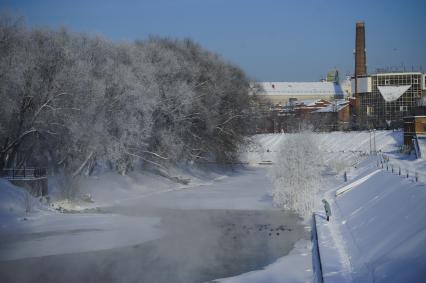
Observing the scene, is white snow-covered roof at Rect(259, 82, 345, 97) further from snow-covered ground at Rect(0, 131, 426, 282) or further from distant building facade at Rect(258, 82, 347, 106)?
snow-covered ground at Rect(0, 131, 426, 282)

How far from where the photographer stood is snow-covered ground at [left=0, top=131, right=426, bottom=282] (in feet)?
45.0

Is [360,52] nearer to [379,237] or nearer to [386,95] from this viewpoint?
[386,95]

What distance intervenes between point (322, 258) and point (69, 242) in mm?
9665

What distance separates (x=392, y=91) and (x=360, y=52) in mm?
8278

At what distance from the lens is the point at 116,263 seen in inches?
674

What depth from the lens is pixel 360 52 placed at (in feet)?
275

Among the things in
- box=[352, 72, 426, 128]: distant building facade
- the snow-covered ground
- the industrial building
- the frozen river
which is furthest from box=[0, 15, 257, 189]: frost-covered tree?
box=[352, 72, 426, 128]: distant building facade

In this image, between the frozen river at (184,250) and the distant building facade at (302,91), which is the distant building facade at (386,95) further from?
the frozen river at (184,250)

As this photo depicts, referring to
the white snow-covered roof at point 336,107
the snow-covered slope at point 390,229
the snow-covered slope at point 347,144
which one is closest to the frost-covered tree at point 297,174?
the snow-covered slope at point 390,229

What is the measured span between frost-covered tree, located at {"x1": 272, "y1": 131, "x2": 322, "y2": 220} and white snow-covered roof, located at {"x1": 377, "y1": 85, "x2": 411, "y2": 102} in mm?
56061

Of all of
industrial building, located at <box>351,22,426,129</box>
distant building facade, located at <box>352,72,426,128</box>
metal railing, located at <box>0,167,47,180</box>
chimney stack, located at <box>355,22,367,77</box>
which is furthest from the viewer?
distant building facade, located at <box>352,72,426,128</box>

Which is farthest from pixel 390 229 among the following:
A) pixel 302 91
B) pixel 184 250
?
pixel 302 91

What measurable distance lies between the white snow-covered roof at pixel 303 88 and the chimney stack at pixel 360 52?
4276 centimetres

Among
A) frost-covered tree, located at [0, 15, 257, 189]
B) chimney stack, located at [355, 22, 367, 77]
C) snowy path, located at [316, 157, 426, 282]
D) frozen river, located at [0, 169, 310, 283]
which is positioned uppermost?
chimney stack, located at [355, 22, 367, 77]
